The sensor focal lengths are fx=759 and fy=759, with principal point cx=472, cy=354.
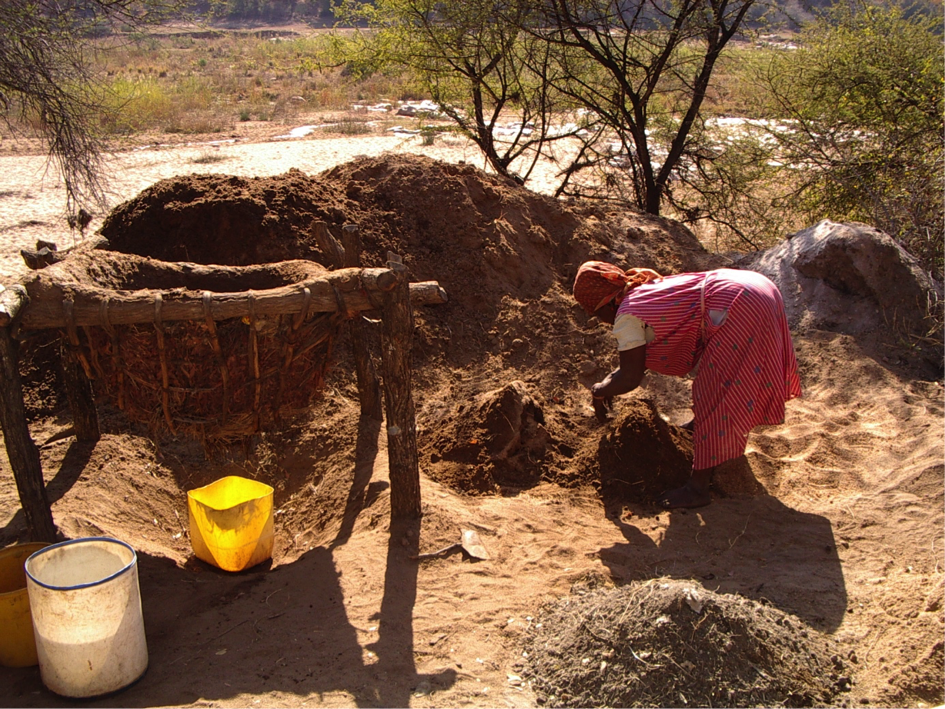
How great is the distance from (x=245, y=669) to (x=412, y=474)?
117 cm

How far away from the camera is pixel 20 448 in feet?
9.96

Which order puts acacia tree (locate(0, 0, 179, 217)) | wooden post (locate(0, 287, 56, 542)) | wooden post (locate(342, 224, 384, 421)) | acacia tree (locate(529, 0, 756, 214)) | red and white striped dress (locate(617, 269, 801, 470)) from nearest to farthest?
wooden post (locate(0, 287, 56, 542)) < red and white striped dress (locate(617, 269, 801, 470)) < wooden post (locate(342, 224, 384, 421)) < acacia tree (locate(0, 0, 179, 217)) < acacia tree (locate(529, 0, 756, 214))

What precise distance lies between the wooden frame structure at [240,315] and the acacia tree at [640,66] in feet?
16.1

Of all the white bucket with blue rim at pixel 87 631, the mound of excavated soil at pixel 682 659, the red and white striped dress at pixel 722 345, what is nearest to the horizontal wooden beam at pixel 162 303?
the white bucket with blue rim at pixel 87 631

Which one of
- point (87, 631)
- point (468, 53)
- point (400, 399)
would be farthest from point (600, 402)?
point (468, 53)

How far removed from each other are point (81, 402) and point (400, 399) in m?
1.89

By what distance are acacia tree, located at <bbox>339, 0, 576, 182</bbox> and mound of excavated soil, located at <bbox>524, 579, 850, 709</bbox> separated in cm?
619

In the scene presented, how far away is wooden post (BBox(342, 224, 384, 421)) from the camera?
4441mm

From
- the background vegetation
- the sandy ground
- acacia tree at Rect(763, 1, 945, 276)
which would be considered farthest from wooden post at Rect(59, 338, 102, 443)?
acacia tree at Rect(763, 1, 945, 276)

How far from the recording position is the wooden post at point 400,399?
3410mm

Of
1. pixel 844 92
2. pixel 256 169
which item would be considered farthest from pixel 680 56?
pixel 256 169

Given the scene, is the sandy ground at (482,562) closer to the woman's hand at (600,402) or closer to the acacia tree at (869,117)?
the woman's hand at (600,402)

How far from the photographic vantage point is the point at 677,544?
11.6 ft

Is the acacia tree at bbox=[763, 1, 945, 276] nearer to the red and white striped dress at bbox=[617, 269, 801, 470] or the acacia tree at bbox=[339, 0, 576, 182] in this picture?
the acacia tree at bbox=[339, 0, 576, 182]
